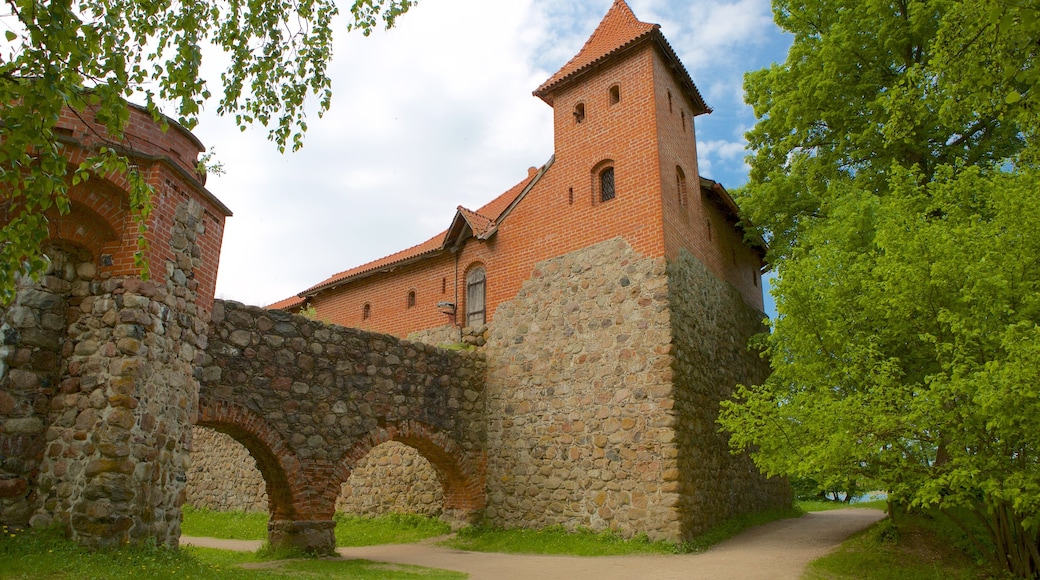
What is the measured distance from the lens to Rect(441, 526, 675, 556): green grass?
11.7 meters

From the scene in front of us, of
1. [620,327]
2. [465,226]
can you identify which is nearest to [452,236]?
[465,226]

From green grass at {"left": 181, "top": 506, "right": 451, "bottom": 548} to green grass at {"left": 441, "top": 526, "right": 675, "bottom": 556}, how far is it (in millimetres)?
959

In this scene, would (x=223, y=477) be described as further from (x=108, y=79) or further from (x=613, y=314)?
(x=108, y=79)

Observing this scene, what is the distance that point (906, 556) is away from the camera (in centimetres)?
1017

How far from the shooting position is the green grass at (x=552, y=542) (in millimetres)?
11664

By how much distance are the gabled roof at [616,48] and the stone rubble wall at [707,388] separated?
14.6ft

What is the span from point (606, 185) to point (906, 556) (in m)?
8.83

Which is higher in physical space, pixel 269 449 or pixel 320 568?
pixel 269 449

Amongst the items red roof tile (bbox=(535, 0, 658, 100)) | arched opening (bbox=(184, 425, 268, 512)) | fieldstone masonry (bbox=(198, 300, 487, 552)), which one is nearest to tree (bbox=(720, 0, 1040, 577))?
red roof tile (bbox=(535, 0, 658, 100))

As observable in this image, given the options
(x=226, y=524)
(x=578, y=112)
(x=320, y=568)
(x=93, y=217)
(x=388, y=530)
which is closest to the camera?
(x=93, y=217)

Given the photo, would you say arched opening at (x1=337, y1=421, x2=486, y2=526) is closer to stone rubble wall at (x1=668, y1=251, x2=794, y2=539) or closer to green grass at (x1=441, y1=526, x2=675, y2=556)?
green grass at (x1=441, y1=526, x2=675, y2=556)

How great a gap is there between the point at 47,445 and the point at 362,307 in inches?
535

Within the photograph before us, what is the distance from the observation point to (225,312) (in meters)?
10.5

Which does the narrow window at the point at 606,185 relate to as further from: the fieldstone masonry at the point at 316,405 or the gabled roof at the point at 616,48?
the fieldstone masonry at the point at 316,405
